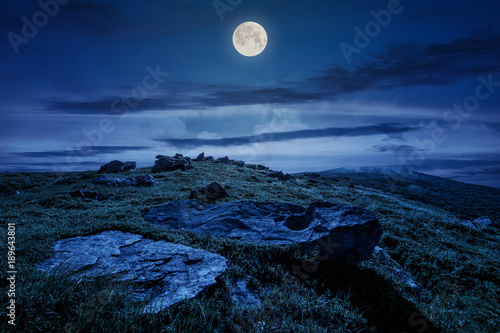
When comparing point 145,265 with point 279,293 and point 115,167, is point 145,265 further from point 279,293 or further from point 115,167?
point 115,167

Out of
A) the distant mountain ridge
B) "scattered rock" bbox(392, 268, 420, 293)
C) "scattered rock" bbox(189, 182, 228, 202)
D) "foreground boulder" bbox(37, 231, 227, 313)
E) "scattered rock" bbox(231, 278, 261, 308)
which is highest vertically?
"scattered rock" bbox(189, 182, 228, 202)

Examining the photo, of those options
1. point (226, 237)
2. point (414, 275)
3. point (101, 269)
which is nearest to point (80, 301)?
point (101, 269)

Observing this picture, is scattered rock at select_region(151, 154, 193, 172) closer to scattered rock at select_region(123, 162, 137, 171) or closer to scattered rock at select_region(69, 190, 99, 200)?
scattered rock at select_region(123, 162, 137, 171)

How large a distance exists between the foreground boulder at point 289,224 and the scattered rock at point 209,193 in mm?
3948

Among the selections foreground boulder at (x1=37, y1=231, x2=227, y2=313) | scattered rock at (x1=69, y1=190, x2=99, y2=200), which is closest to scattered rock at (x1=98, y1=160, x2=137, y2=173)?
scattered rock at (x1=69, y1=190, x2=99, y2=200)

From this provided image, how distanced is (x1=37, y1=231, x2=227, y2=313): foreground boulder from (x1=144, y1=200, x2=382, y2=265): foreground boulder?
9.87ft

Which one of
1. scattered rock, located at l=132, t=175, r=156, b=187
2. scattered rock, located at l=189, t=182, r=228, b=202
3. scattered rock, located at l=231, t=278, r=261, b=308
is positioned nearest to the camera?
scattered rock, located at l=231, t=278, r=261, b=308

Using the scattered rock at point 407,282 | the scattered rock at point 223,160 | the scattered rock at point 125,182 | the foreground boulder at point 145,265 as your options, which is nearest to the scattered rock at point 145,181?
the scattered rock at point 125,182

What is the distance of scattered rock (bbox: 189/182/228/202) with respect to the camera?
20372 mm

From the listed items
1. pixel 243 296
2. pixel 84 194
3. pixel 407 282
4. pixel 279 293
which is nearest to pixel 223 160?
pixel 84 194

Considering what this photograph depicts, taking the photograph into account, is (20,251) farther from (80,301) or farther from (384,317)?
(384,317)

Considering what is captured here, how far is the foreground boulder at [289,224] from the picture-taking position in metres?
10.3

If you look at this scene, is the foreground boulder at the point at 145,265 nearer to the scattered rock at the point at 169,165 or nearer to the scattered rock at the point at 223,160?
the scattered rock at the point at 169,165

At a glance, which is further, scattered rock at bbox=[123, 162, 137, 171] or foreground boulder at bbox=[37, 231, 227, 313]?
scattered rock at bbox=[123, 162, 137, 171]
